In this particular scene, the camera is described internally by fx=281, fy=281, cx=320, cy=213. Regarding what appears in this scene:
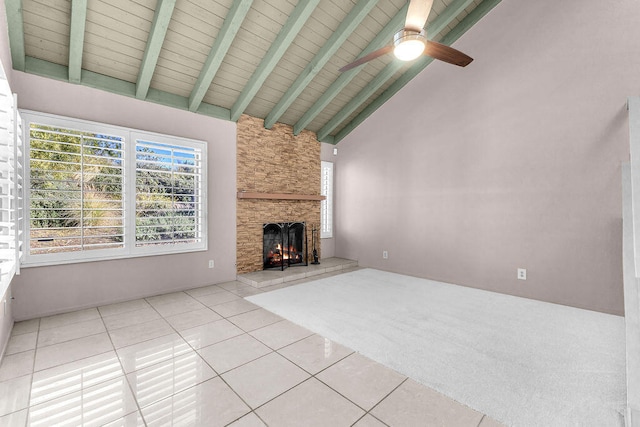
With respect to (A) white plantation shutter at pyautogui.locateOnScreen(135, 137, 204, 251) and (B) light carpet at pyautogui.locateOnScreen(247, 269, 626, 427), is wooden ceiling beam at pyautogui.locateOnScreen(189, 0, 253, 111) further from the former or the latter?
(B) light carpet at pyautogui.locateOnScreen(247, 269, 626, 427)

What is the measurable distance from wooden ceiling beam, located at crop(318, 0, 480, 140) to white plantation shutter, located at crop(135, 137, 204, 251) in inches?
101

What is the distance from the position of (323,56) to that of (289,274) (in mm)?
3373

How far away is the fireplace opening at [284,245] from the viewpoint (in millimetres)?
5130

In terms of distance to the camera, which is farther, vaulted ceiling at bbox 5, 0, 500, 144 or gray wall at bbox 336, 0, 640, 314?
gray wall at bbox 336, 0, 640, 314

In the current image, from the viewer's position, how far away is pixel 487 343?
2547mm

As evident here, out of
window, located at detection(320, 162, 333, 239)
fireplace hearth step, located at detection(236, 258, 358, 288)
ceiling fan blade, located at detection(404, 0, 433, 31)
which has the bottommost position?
fireplace hearth step, located at detection(236, 258, 358, 288)

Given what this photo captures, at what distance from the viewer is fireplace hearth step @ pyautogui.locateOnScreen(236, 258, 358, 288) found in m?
4.43

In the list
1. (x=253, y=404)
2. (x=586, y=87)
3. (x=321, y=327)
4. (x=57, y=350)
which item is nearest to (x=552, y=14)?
(x=586, y=87)

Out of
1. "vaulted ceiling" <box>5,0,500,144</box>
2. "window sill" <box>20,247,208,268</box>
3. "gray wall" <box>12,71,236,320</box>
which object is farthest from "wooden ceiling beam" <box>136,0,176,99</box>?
"window sill" <box>20,247,208,268</box>

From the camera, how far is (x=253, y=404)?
176cm

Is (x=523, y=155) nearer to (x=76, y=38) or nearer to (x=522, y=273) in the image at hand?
(x=522, y=273)

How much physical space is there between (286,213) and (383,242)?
1.97 meters

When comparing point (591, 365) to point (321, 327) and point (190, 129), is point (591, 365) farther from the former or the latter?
point (190, 129)

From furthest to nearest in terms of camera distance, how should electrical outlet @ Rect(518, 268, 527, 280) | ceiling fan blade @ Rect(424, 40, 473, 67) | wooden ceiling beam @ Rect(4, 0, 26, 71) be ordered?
electrical outlet @ Rect(518, 268, 527, 280)
ceiling fan blade @ Rect(424, 40, 473, 67)
wooden ceiling beam @ Rect(4, 0, 26, 71)
